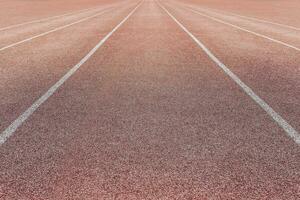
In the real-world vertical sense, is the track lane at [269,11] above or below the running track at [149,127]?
below

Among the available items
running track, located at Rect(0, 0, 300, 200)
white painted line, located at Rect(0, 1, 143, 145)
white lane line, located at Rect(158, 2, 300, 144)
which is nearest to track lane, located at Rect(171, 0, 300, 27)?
white lane line, located at Rect(158, 2, 300, 144)

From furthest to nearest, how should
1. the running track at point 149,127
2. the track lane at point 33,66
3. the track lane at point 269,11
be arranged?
the track lane at point 269,11 → the track lane at point 33,66 → the running track at point 149,127

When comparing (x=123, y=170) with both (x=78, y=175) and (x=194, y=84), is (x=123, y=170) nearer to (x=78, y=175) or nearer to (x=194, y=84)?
(x=78, y=175)

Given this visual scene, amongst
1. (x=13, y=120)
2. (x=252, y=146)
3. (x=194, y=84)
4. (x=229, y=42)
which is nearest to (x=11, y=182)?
(x=13, y=120)

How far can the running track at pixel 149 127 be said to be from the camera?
3.45 meters

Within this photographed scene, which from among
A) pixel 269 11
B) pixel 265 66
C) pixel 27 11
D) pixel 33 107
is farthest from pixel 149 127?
pixel 27 11

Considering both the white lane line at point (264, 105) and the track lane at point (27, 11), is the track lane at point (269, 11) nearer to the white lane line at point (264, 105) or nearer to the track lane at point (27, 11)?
the white lane line at point (264, 105)

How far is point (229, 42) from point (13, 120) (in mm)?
9273

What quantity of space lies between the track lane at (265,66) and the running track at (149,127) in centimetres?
3

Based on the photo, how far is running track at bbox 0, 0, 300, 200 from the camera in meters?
3.45

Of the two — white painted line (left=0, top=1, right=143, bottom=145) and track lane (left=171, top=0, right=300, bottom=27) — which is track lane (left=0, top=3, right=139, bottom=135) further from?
track lane (left=171, top=0, right=300, bottom=27)

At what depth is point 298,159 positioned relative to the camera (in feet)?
13.0

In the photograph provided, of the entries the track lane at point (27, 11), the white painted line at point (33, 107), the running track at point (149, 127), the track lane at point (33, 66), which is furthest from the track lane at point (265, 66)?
the track lane at point (27, 11)

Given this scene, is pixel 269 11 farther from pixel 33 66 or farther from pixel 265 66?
pixel 33 66
